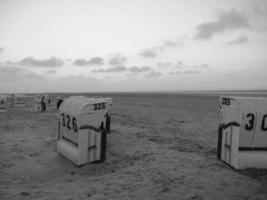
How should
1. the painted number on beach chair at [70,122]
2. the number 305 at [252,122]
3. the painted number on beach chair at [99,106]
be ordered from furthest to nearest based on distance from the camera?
the painted number on beach chair at [99,106] → the painted number on beach chair at [70,122] → the number 305 at [252,122]

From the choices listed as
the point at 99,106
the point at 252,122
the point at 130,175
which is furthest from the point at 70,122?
the point at 252,122

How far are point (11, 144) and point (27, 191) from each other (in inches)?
171

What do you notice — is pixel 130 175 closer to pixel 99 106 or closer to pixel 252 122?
pixel 99 106

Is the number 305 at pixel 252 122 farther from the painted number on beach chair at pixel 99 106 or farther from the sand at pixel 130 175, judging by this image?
the painted number on beach chair at pixel 99 106

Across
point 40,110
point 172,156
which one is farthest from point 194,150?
point 40,110

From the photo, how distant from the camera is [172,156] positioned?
6.47 m

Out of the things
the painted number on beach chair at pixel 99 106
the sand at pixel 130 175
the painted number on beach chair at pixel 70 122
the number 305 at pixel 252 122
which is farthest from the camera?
the painted number on beach chair at pixel 99 106

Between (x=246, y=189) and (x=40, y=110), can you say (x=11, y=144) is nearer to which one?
(x=246, y=189)

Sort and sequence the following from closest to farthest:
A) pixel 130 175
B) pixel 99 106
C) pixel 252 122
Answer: pixel 130 175 < pixel 252 122 < pixel 99 106

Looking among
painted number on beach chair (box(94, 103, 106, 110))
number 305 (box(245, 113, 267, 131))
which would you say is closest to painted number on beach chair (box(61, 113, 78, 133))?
painted number on beach chair (box(94, 103, 106, 110))

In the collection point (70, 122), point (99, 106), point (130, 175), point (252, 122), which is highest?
A: point (99, 106)

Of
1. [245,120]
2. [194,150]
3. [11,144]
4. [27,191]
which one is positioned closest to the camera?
[27,191]

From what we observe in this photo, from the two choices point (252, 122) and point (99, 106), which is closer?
point (252, 122)

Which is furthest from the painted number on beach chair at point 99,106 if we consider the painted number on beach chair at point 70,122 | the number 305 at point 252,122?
the number 305 at point 252,122
